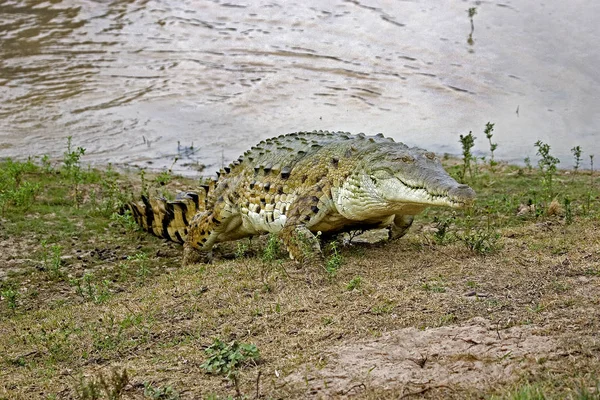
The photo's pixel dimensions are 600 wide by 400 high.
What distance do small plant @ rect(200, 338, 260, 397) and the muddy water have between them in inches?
298

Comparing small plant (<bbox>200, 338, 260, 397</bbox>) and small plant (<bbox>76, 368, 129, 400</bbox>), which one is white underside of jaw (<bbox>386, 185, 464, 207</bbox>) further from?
small plant (<bbox>76, 368, 129, 400</bbox>)

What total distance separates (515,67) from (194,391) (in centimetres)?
1238

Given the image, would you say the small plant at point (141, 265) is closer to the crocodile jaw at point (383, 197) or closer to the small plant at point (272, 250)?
the small plant at point (272, 250)

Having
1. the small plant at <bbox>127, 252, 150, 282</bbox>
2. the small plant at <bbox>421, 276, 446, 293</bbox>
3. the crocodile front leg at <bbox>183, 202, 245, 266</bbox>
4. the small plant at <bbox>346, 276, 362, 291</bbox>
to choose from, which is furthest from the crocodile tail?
the small plant at <bbox>421, 276, 446, 293</bbox>

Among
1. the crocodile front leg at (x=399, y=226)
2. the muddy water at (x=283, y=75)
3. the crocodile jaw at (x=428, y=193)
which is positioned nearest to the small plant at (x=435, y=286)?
the crocodile jaw at (x=428, y=193)

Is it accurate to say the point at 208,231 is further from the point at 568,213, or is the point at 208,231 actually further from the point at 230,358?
the point at 230,358

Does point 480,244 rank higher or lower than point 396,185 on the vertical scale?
lower

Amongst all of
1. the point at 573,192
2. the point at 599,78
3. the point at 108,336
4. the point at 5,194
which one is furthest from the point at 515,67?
the point at 108,336

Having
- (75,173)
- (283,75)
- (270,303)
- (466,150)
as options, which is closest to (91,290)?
(270,303)

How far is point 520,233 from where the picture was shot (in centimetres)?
743

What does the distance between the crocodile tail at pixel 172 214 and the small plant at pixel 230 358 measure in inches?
160

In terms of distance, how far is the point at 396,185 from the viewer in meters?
6.59

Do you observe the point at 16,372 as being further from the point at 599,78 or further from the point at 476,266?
the point at 599,78

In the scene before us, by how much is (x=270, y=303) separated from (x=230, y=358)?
3.43 feet
